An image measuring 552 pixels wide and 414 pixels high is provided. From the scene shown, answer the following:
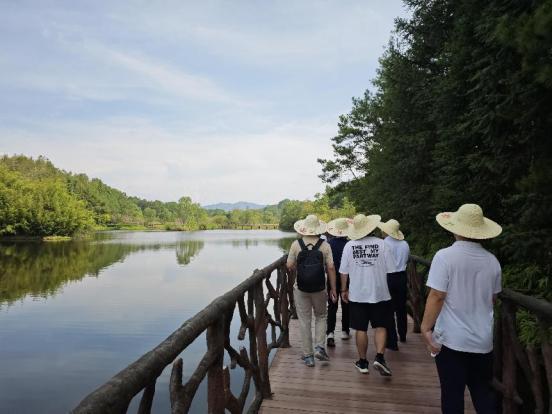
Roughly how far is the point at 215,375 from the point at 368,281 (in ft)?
7.92

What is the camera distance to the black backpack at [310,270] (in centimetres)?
500

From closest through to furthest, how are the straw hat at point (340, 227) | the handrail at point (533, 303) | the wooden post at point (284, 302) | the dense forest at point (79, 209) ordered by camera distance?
the handrail at point (533, 303) → the straw hat at point (340, 227) → the wooden post at point (284, 302) → the dense forest at point (79, 209)

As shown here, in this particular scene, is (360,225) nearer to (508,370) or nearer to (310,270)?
(310,270)

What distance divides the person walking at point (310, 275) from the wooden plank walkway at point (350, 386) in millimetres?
325

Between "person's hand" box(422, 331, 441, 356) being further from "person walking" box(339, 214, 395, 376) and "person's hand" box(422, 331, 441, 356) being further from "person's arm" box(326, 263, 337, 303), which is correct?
"person's arm" box(326, 263, 337, 303)

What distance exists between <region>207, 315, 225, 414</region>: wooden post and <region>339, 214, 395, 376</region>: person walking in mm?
2288

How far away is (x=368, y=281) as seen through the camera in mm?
4727

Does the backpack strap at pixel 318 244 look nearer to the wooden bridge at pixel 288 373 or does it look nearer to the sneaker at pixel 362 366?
the wooden bridge at pixel 288 373

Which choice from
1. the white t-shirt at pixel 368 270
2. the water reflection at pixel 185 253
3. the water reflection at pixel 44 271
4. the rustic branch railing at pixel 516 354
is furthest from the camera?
the water reflection at pixel 185 253

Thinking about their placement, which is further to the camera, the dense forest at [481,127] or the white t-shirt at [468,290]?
the dense forest at [481,127]

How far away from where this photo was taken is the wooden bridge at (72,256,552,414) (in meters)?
1.87

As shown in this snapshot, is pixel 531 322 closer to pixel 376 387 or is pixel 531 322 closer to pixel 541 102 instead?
pixel 376 387

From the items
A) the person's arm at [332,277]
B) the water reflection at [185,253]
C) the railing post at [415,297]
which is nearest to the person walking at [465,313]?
the person's arm at [332,277]

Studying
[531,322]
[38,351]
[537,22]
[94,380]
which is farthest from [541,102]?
[38,351]
